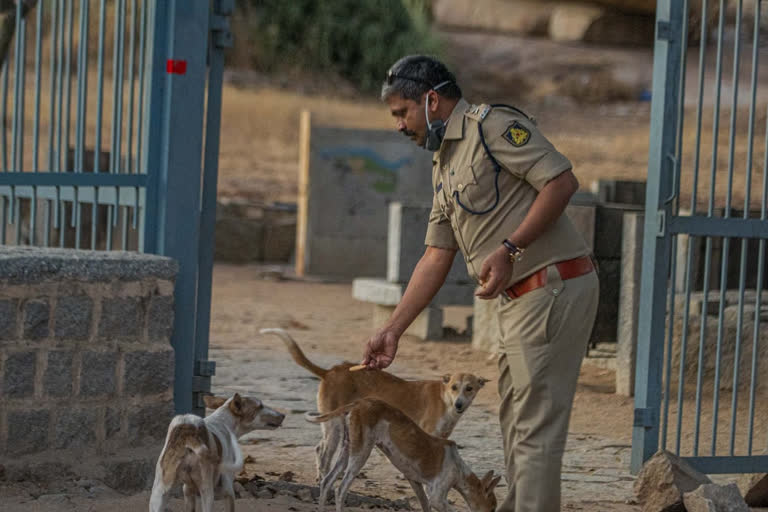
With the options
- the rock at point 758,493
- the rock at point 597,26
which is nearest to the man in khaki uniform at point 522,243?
the rock at point 758,493

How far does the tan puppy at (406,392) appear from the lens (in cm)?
632

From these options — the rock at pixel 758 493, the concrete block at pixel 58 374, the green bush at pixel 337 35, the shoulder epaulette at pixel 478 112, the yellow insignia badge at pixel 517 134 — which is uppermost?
the green bush at pixel 337 35

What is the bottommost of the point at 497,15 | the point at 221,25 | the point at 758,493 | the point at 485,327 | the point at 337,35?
the point at 758,493

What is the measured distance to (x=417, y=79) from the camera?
168 inches

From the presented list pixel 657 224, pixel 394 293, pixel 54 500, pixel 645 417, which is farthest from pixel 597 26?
pixel 54 500

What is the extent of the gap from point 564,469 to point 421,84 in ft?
10.7

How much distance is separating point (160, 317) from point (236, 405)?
100 cm

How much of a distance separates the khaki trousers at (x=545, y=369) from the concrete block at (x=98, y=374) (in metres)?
2.17

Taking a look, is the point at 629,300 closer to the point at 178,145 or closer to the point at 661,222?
the point at 661,222

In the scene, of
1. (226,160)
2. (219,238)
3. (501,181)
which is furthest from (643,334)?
(226,160)

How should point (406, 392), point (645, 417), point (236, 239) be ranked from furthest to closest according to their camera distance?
point (236, 239) < point (406, 392) < point (645, 417)

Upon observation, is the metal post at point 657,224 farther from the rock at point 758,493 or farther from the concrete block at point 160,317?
the concrete block at point 160,317

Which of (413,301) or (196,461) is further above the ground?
(413,301)

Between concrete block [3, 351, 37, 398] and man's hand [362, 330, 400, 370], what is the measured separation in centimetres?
167
